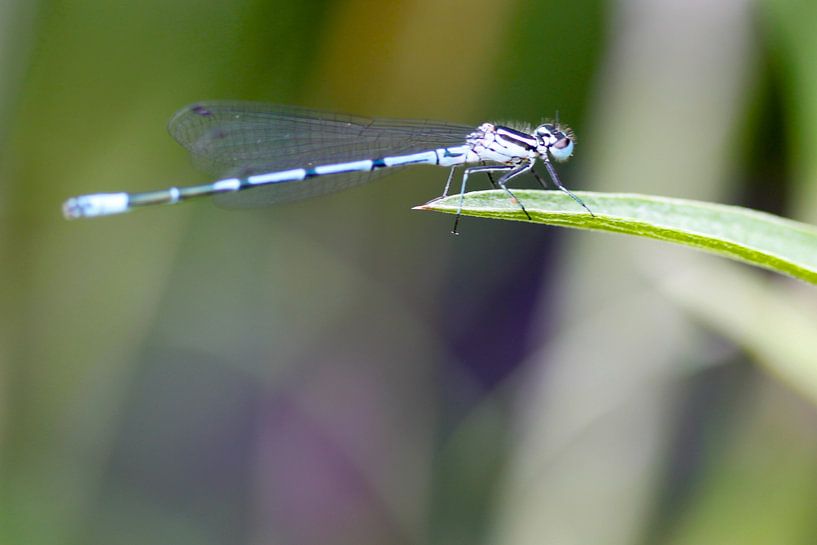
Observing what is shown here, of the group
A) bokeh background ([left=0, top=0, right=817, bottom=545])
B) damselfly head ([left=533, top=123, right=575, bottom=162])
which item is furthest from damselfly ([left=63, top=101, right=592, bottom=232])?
bokeh background ([left=0, top=0, right=817, bottom=545])

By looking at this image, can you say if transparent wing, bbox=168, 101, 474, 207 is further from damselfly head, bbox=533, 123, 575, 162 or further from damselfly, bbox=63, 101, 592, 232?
damselfly head, bbox=533, 123, 575, 162

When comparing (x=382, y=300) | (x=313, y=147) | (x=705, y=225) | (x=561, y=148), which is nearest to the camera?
(x=705, y=225)

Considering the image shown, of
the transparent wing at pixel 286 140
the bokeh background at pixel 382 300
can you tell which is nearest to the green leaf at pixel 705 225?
the bokeh background at pixel 382 300

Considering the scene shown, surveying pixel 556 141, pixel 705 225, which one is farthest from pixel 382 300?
pixel 705 225

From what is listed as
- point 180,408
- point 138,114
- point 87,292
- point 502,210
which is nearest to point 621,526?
point 502,210

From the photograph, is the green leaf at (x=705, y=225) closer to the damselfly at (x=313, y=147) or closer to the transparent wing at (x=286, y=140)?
the damselfly at (x=313, y=147)

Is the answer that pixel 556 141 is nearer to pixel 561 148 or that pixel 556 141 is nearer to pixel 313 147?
pixel 561 148
